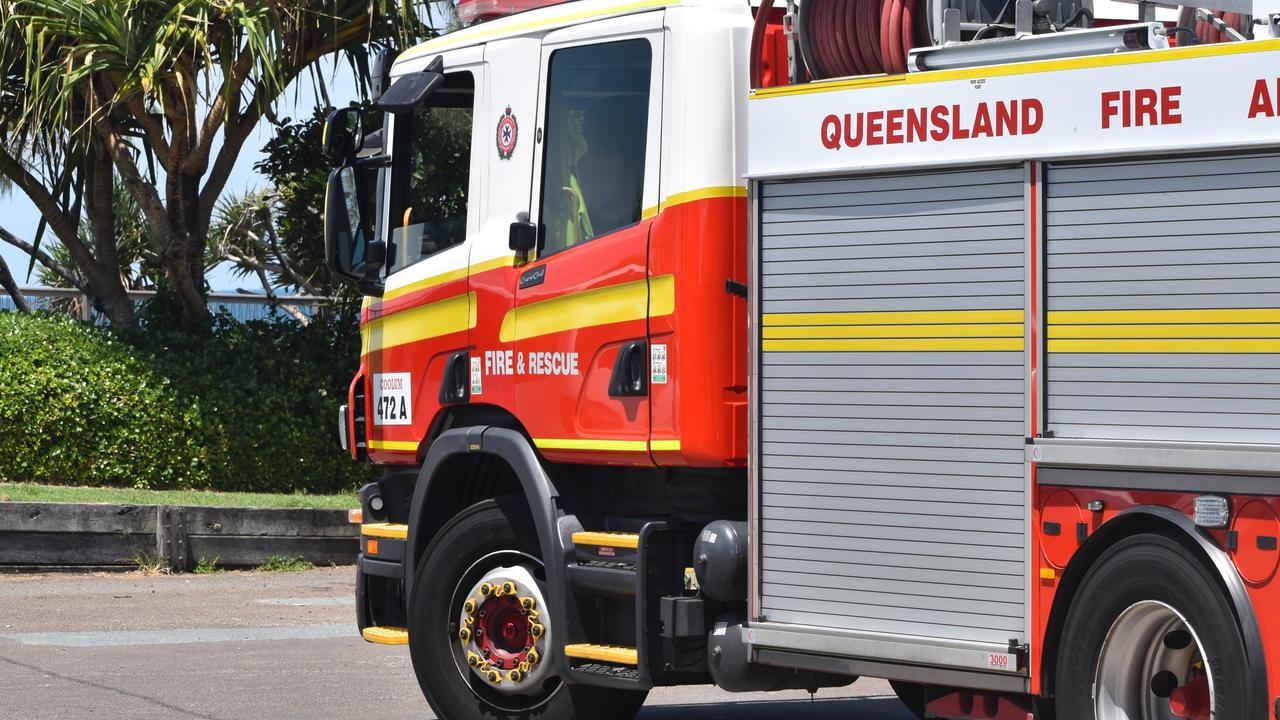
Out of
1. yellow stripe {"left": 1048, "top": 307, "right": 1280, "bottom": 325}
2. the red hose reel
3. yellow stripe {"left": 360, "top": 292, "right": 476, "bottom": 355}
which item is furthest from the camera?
yellow stripe {"left": 360, "top": 292, "right": 476, "bottom": 355}

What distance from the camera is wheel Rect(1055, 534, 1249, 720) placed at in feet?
18.8

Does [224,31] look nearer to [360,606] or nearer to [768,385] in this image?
[360,606]

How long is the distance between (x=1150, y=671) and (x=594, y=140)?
320cm

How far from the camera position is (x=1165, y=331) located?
5.88 metres

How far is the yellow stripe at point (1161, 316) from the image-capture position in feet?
18.6

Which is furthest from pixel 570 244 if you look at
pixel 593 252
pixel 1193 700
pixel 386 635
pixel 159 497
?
pixel 159 497

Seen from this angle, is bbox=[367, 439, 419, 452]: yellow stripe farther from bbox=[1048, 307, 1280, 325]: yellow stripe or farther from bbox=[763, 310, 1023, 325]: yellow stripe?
bbox=[1048, 307, 1280, 325]: yellow stripe

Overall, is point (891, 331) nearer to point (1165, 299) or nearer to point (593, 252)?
point (1165, 299)

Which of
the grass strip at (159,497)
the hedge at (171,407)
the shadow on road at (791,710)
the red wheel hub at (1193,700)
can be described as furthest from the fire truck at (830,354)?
the hedge at (171,407)

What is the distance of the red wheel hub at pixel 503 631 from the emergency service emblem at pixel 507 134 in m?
1.93

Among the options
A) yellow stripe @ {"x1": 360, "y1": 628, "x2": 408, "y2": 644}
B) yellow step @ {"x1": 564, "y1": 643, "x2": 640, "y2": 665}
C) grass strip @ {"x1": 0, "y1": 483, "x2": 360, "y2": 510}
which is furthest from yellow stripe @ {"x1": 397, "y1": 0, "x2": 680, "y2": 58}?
grass strip @ {"x1": 0, "y1": 483, "x2": 360, "y2": 510}

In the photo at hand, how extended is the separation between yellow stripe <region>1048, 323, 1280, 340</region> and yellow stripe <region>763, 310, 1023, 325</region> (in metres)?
0.18

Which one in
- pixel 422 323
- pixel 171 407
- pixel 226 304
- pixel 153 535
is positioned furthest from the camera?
pixel 226 304

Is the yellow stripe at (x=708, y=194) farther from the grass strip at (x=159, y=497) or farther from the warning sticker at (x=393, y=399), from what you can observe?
the grass strip at (x=159, y=497)
